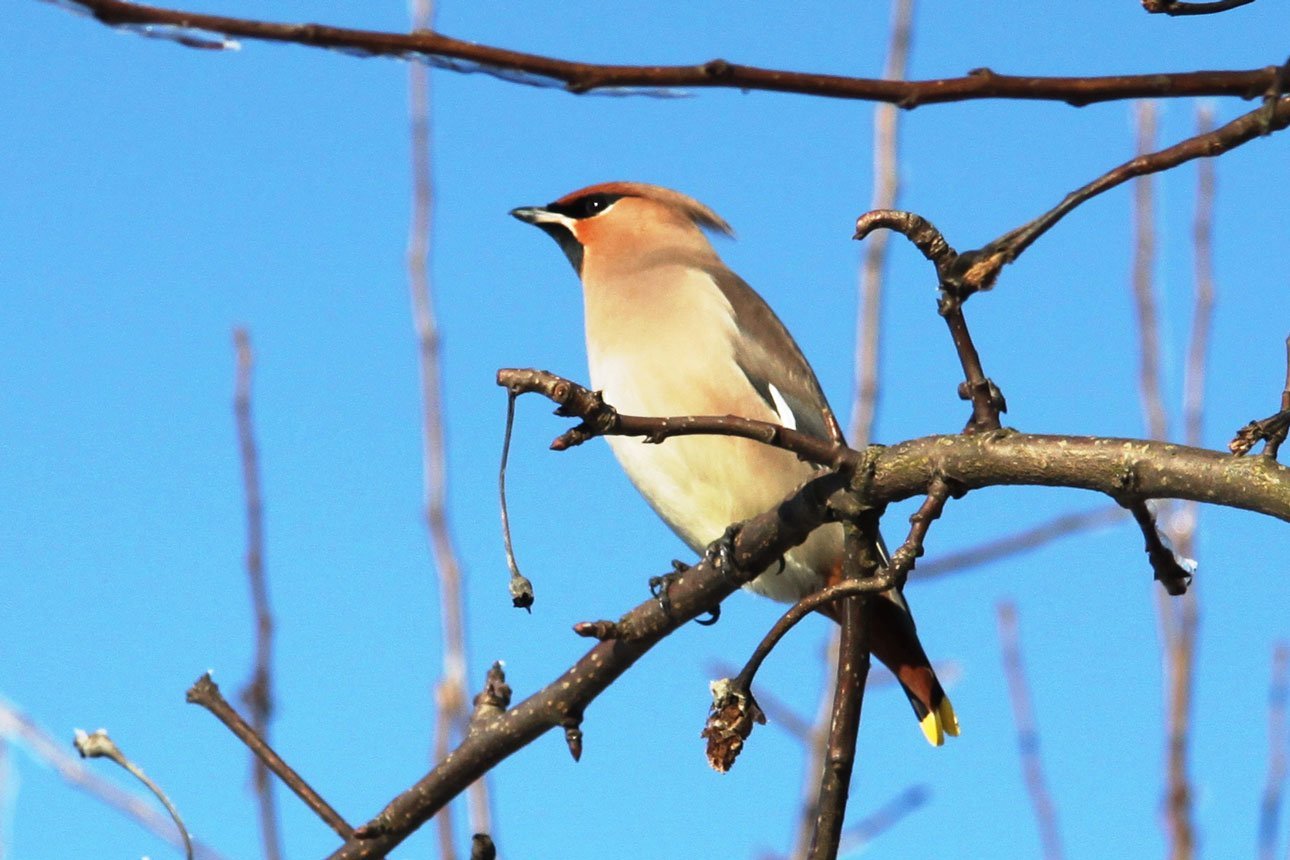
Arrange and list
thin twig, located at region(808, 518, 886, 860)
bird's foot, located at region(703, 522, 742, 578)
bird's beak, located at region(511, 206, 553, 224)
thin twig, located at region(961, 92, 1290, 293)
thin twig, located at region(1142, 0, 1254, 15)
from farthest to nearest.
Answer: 1. bird's beak, located at region(511, 206, 553, 224)
2. bird's foot, located at region(703, 522, 742, 578)
3. thin twig, located at region(808, 518, 886, 860)
4. thin twig, located at region(1142, 0, 1254, 15)
5. thin twig, located at region(961, 92, 1290, 293)

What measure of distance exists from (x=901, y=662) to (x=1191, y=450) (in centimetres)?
214

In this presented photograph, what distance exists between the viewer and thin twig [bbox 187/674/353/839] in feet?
7.47

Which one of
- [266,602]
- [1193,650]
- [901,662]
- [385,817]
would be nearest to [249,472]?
[266,602]

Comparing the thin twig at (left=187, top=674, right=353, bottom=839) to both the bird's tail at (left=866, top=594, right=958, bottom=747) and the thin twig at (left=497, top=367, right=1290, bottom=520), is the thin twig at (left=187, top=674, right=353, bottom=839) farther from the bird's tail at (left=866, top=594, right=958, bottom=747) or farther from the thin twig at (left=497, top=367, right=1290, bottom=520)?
the bird's tail at (left=866, top=594, right=958, bottom=747)

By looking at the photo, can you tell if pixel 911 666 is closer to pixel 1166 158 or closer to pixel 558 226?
pixel 558 226

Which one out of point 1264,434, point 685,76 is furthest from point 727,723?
point 685,76

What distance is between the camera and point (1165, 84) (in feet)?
3.68

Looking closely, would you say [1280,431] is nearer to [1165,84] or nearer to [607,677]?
[1165,84]

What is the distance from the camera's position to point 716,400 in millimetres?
3875

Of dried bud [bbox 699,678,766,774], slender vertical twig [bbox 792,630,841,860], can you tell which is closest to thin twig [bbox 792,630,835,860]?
slender vertical twig [bbox 792,630,841,860]

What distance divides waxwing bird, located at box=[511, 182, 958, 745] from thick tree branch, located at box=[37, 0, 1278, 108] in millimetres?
2404

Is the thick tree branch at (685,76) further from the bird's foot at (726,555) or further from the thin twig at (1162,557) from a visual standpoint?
the bird's foot at (726,555)

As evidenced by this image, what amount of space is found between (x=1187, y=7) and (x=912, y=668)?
2.41 metres

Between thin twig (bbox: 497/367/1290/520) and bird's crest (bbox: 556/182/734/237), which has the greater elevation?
bird's crest (bbox: 556/182/734/237)
